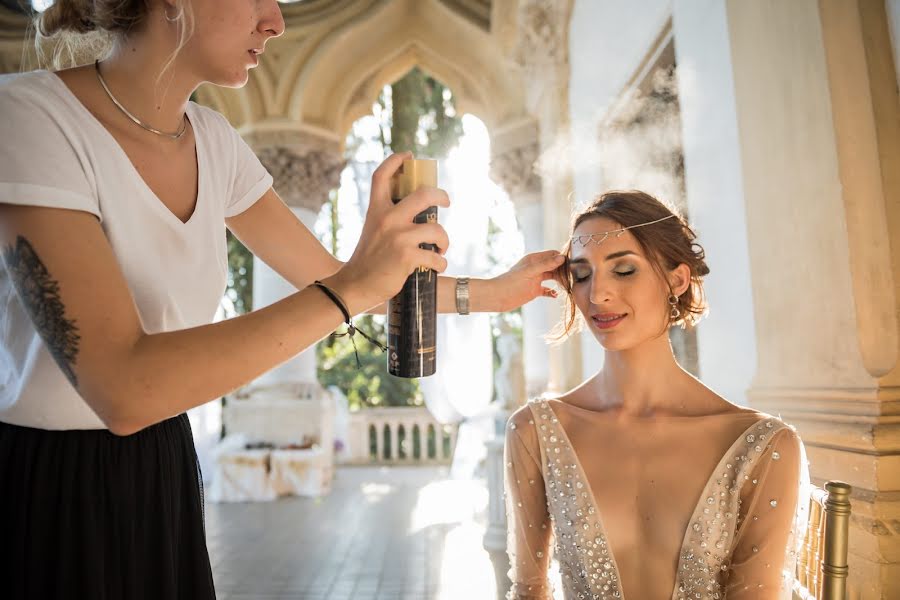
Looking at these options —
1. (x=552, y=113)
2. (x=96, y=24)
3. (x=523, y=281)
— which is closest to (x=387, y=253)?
(x=96, y=24)

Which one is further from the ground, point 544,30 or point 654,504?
point 544,30

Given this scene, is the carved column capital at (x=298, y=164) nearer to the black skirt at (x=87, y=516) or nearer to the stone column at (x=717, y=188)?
the stone column at (x=717, y=188)

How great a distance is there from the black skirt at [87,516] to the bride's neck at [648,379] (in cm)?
125

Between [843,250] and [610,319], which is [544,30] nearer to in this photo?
[843,250]

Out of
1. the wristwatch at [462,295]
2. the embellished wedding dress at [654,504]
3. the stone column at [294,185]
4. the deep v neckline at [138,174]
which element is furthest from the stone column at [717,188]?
the stone column at [294,185]

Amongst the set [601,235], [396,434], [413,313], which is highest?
[601,235]

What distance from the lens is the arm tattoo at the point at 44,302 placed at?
2.76 ft

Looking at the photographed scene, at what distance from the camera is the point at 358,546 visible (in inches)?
222

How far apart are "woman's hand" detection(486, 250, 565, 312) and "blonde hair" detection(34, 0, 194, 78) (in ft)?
3.16

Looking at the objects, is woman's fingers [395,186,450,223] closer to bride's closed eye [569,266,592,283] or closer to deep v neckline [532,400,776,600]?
bride's closed eye [569,266,592,283]

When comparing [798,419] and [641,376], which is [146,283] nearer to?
[641,376]

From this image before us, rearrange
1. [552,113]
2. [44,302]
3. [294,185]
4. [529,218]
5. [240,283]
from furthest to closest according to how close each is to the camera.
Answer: [240,283] → [294,185] → [529,218] → [552,113] → [44,302]

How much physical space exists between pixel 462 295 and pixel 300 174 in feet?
25.4

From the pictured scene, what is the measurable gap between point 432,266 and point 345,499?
741cm
